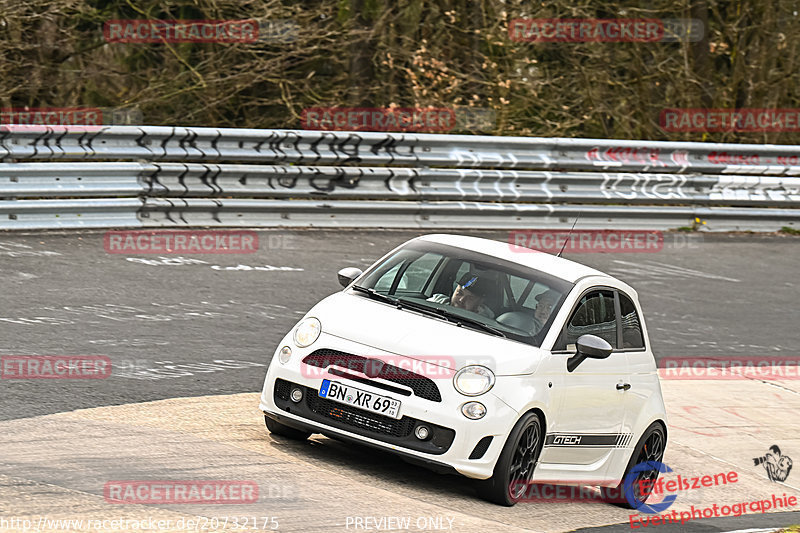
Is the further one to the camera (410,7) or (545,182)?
(410,7)

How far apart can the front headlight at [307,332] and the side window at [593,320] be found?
57.1 inches

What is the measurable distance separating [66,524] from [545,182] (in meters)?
13.6

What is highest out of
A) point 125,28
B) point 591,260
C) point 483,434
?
point 125,28

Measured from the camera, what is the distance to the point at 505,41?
2175 cm

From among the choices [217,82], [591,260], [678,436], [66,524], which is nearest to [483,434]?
[66,524]

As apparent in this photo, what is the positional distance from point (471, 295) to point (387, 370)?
1.06 m

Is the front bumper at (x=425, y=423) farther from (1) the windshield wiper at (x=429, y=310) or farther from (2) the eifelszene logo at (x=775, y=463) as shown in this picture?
(2) the eifelszene logo at (x=775, y=463)

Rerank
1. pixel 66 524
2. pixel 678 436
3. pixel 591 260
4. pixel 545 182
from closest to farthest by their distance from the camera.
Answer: pixel 66 524 < pixel 678 436 < pixel 591 260 < pixel 545 182

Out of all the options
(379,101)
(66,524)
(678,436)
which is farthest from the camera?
(379,101)

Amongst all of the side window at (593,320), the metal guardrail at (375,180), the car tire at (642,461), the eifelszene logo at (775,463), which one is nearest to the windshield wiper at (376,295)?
the side window at (593,320)

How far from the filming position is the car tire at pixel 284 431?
25.4 ft

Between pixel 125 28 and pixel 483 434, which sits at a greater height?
pixel 125 28

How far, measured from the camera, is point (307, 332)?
24.5ft

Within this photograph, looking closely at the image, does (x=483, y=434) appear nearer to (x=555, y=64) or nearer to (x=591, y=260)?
(x=591, y=260)
